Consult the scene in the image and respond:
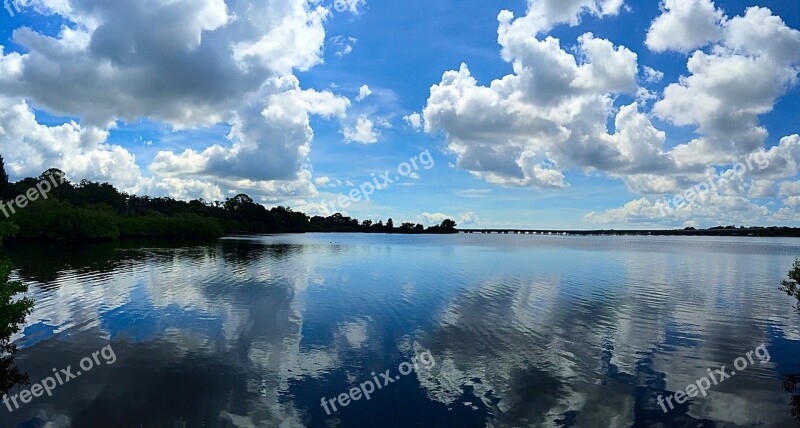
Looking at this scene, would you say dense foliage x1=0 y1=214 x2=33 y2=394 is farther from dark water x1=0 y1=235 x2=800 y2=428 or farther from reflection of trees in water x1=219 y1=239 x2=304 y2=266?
reflection of trees in water x1=219 y1=239 x2=304 y2=266

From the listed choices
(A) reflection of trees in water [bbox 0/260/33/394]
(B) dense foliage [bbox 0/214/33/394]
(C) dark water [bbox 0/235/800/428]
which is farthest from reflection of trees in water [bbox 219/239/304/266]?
(A) reflection of trees in water [bbox 0/260/33/394]

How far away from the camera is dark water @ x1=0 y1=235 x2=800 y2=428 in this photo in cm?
1461

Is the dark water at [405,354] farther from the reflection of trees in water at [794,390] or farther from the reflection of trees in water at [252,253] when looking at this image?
the reflection of trees in water at [252,253]

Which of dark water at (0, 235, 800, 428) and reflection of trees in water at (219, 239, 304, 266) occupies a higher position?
reflection of trees in water at (219, 239, 304, 266)

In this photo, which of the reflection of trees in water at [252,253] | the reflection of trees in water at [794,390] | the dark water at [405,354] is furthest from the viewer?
the reflection of trees in water at [252,253]

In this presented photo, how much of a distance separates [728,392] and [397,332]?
14.5 meters

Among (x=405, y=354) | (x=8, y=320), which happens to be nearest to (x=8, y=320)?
(x=8, y=320)

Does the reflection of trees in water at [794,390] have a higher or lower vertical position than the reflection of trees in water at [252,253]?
lower

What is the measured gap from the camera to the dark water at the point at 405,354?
14.6 m

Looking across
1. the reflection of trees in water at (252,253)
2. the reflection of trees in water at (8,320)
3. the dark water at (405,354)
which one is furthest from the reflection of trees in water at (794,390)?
the reflection of trees in water at (252,253)

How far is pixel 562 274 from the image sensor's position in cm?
5450

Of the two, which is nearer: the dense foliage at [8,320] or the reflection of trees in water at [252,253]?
the dense foliage at [8,320]

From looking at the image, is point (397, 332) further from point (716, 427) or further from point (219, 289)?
point (219, 289)

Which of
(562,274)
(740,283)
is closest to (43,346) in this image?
(562,274)
